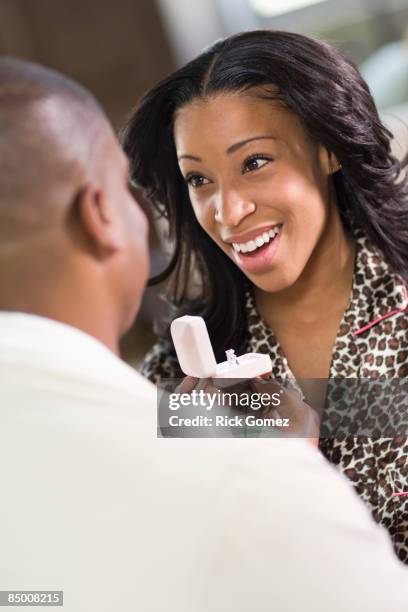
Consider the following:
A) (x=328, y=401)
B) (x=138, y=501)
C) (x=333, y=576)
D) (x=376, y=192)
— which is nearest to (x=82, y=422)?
(x=138, y=501)

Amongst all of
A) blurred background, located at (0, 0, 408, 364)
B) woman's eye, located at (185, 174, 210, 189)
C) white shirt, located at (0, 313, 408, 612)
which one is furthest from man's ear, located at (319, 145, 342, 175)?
blurred background, located at (0, 0, 408, 364)

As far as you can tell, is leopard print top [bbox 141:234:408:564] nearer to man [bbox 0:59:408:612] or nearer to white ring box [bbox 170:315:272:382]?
white ring box [bbox 170:315:272:382]

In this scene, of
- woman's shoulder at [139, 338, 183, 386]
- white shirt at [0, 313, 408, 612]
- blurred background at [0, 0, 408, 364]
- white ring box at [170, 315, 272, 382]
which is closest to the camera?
white shirt at [0, 313, 408, 612]

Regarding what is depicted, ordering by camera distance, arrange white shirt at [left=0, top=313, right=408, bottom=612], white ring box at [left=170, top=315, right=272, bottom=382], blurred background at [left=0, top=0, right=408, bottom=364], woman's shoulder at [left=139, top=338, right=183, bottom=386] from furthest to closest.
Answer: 1. blurred background at [left=0, top=0, right=408, bottom=364]
2. woman's shoulder at [left=139, top=338, right=183, bottom=386]
3. white ring box at [left=170, top=315, right=272, bottom=382]
4. white shirt at [left=0, top=313, right=408, bottom=612]

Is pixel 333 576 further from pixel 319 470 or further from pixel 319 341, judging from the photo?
pixel 319 341

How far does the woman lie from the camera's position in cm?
87

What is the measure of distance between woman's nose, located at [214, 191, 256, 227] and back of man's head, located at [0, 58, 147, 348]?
0.58 feet

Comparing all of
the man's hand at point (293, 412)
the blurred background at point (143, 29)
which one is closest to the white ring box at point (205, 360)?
the man's hand at point (293, 412)

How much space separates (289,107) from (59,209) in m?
0.30

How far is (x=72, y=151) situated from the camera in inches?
26.2

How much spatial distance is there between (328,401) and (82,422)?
1.20 ft

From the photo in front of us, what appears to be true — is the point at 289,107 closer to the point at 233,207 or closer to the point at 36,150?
the point at 233,207

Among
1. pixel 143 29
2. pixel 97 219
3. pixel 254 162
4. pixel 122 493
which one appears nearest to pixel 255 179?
pixel 254 162

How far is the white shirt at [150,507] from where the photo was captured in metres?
0.58
